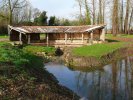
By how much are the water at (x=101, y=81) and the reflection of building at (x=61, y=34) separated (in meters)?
17.5

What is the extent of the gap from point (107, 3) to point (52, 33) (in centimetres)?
2408

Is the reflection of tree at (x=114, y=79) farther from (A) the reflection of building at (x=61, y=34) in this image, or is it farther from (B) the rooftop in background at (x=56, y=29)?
(A) the reflection of building at (x=61, y=34)

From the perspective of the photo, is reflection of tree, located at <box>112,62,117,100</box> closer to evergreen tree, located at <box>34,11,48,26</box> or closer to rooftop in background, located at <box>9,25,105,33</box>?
rooftop in background, located at <box>9,25,105,33</box>

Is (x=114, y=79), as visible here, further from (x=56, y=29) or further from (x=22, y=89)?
(x=56, y=29)

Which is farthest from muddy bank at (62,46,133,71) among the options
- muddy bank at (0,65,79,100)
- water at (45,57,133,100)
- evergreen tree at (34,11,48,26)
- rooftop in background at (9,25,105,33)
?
evergreen tree at (34,11,48,26)

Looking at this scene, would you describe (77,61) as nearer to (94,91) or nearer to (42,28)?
(94,91)

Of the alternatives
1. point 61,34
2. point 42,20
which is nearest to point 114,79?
point 61,34

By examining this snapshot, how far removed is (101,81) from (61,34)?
3062 centimetres

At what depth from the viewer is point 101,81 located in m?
24.3

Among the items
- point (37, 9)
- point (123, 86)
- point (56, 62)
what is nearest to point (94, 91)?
point (123, 86)

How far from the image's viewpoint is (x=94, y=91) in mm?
20266

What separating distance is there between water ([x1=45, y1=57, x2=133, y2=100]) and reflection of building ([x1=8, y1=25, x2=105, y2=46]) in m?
17.5

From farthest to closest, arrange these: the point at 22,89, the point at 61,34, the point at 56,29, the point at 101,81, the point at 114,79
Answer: the point at 61,34, the point at 56,29, the point at 114,79, the point at 101,81, the point at 22,89

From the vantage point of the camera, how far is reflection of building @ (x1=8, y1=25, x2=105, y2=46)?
5091 cm
